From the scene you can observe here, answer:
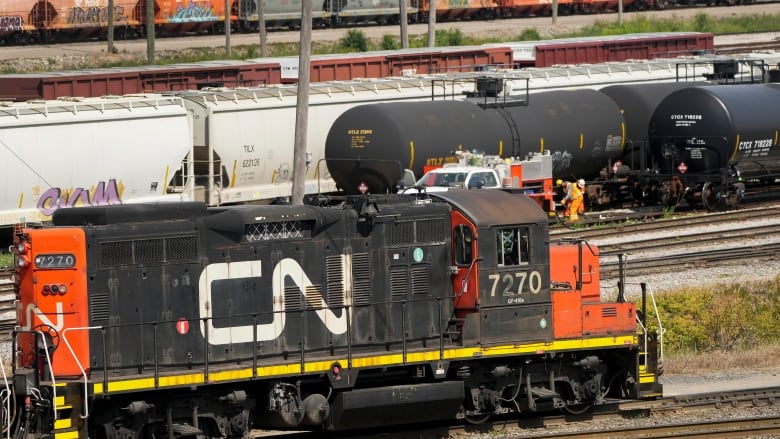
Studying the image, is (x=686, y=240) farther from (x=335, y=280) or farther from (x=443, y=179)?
(x=335, y=280)

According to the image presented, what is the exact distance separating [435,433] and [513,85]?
21.5 meters

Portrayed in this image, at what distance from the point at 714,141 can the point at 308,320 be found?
62.8ft

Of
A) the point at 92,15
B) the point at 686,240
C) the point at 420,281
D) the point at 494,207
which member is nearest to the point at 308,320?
the point at 420,281

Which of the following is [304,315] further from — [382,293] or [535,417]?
[535,417]

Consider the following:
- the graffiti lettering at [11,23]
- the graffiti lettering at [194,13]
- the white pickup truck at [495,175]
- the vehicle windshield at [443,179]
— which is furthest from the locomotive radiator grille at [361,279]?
the graffiti lettering at [194,13]

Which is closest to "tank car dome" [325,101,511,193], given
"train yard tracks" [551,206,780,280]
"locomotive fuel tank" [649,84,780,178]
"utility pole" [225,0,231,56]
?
"train yard tracks" [551,206,780,280]

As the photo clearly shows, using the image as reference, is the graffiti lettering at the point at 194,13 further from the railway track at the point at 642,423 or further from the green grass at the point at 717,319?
the railway track at the point at 642,423

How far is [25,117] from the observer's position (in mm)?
27656

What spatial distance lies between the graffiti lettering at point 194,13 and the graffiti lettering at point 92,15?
8.40ft

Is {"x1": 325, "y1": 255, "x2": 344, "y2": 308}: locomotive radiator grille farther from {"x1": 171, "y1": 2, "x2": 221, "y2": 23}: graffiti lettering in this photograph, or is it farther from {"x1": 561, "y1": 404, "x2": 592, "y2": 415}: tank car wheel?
{"x1": 171, "y1": 2, "x2": 221, "y2": 23}: graffiti lettering

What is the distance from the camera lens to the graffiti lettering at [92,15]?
58219 millimetres

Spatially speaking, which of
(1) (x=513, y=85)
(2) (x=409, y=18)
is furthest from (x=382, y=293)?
(2) (x=409, y=18)

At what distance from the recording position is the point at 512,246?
47.2 ft

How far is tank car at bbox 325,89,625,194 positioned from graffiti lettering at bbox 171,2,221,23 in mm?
31278
